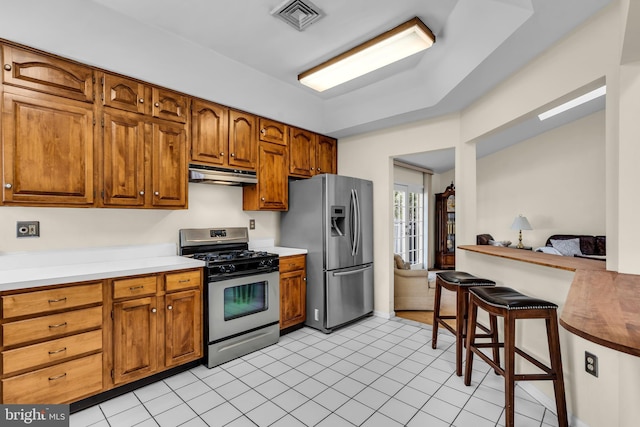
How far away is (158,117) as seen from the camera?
8.61 feet

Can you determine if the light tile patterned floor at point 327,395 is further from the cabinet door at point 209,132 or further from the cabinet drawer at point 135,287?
the cabinet door at point 209,132

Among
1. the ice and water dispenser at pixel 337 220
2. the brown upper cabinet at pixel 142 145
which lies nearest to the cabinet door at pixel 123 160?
the brown upper cabinet at pixel 142 145

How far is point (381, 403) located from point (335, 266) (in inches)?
62.1

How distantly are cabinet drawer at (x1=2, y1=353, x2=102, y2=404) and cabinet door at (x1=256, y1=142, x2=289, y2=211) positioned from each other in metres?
1.98

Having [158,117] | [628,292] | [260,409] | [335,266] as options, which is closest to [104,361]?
[260,409]

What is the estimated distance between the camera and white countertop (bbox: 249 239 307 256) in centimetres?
351

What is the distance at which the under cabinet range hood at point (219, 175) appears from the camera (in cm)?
286

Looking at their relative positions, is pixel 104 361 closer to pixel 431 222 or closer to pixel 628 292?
pixel 628 292

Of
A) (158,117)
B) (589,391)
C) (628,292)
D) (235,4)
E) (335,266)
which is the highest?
(235,4)

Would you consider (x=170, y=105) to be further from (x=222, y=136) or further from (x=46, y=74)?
(x=46, y=74)

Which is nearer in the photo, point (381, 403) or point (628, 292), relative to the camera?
point (628, 292)

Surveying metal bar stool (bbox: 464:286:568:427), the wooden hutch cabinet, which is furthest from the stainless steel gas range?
the wooden hutch cabinet

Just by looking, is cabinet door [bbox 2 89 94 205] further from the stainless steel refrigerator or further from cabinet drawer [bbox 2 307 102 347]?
the stainless steel refrigerator

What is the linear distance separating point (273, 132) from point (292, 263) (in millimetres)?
1535
